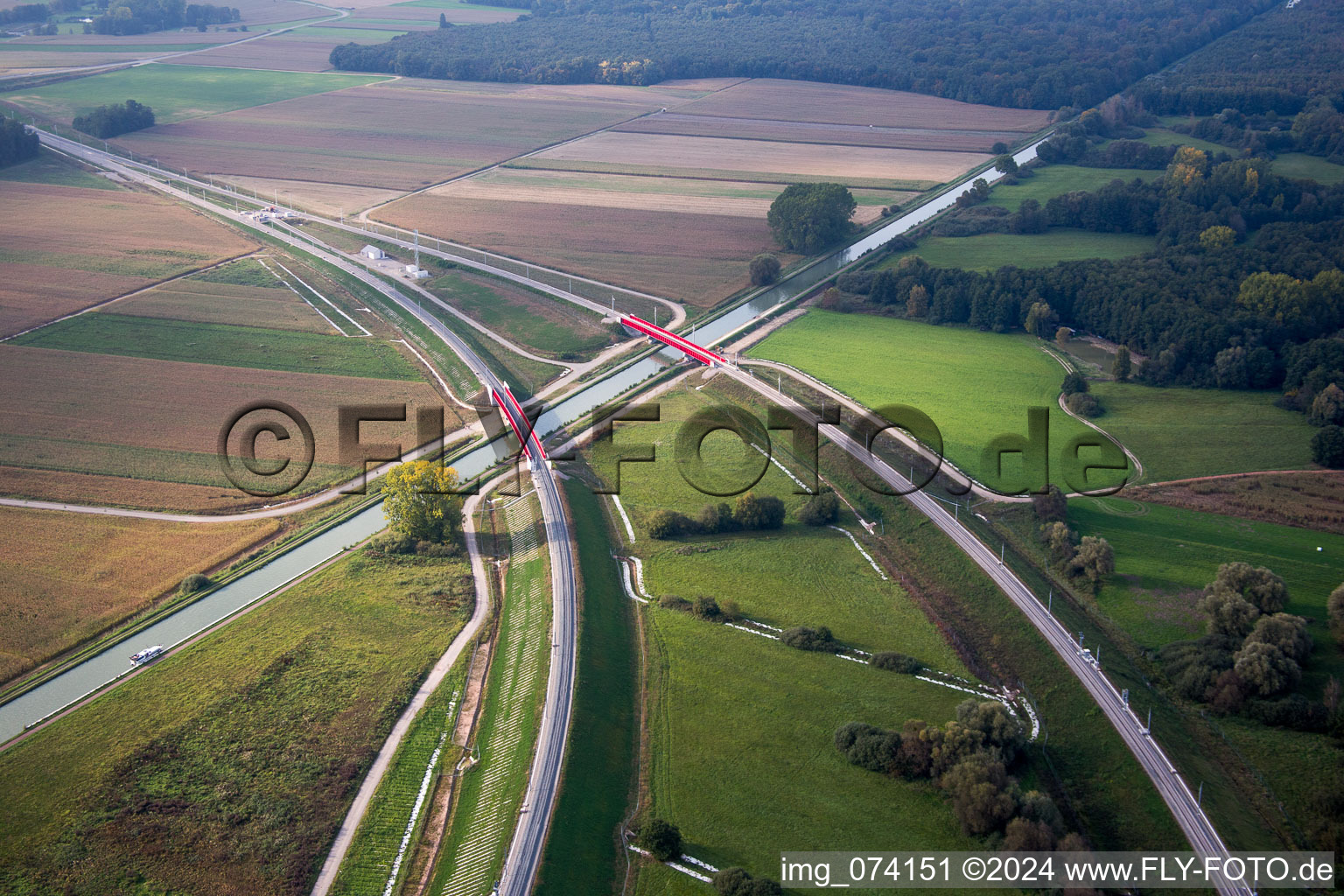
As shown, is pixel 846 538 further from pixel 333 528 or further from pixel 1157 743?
pixel 333 528

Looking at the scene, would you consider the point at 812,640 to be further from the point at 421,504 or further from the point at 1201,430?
the point at 1201,430

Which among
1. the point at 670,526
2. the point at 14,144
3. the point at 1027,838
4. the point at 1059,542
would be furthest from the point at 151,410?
the point at 14,144

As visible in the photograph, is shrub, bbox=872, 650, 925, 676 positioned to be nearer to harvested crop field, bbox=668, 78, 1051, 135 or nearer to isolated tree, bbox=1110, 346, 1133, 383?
isolated tree, bbox=1110, 346, 1133, 383

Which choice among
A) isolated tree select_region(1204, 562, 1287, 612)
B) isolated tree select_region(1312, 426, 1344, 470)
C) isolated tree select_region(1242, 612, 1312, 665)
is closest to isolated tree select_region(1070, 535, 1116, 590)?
isolated tree select_region(1204, 562, 1287, 612)

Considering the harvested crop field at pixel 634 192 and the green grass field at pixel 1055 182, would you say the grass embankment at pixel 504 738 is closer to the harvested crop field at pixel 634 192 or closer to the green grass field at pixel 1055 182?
the harvested crop field at pixel 634 192

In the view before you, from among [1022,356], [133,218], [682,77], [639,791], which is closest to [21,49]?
[133,218]

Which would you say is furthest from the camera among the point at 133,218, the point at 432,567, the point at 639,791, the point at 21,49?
the point at 21,49

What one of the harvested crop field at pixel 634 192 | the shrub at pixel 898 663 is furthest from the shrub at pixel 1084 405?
the harvested crop field at pixel 634 192

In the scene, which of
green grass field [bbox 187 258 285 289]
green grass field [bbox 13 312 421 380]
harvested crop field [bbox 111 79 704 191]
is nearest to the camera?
green grass field [bbox 13 312 421 380]
